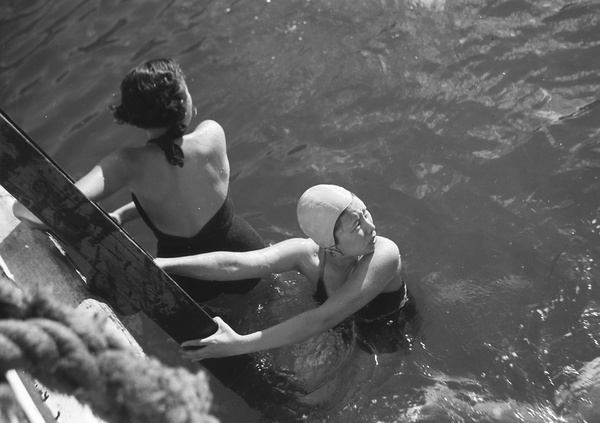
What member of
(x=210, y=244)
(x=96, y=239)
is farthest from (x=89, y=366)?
(x=210, y=244)

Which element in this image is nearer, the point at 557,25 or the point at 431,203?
the point at 431,203

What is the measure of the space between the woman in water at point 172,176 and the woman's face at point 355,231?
40.7 inches

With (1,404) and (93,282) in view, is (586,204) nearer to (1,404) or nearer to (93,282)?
(93,282)

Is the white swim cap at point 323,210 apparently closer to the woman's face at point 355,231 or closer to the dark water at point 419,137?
the woman's face at point 355,231

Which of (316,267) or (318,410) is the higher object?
(316,267)

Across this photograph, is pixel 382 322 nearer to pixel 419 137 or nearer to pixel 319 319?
pixel 319 319

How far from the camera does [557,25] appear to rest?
7832mm

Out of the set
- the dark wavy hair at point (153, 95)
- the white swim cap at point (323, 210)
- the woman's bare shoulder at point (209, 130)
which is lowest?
the white swim cap at point (323, 210)

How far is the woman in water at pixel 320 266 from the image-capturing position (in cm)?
450

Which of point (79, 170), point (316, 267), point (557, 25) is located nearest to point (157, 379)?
point (316, 267)

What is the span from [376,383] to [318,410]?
431 mm

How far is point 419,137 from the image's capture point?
23.6 feet

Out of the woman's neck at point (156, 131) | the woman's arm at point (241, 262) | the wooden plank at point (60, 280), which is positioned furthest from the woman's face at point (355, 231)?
the woman's neck at point (156, 131)

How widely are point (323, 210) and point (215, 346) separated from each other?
955mm
